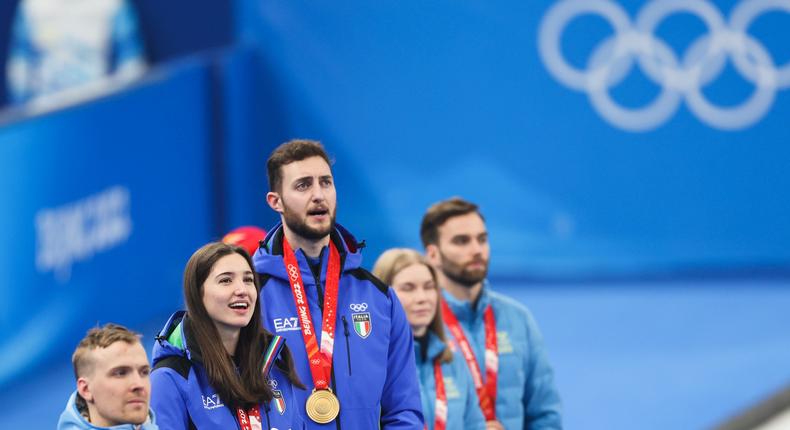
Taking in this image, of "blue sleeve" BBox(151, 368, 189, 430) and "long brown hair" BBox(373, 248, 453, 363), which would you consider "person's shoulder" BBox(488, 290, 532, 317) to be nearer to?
"long brown hair" BBox(373, 248, 453, 363)

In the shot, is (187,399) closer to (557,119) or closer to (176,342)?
(176,342)

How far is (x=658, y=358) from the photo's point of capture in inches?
421

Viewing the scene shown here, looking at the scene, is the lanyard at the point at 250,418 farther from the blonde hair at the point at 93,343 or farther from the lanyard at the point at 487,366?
the lanyard at the point at 487,366

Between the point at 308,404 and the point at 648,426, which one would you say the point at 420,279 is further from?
the point at 648,426

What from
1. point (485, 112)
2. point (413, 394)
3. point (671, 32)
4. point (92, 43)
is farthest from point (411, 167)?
point (413, 394)

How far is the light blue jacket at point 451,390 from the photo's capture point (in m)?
Result: 6.50

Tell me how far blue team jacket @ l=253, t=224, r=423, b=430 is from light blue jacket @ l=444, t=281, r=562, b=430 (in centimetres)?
106

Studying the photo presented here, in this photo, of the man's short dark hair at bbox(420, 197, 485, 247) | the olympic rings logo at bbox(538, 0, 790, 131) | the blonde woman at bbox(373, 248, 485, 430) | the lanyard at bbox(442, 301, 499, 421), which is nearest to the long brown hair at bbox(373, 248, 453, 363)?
the blonde woman at bbox(373, 248, 485, 430)

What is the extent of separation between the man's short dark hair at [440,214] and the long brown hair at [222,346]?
5.71 ft

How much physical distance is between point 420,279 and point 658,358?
4.65 meters

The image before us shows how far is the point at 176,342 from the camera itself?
17.3ft

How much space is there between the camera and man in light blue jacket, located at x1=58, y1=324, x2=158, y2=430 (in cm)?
491

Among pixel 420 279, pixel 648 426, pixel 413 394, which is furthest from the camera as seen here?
pixel 648 426

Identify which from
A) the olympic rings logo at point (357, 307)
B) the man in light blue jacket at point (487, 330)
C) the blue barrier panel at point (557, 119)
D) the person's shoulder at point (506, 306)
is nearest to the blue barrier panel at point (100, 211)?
the blue barrier panel at point (557, 119)
